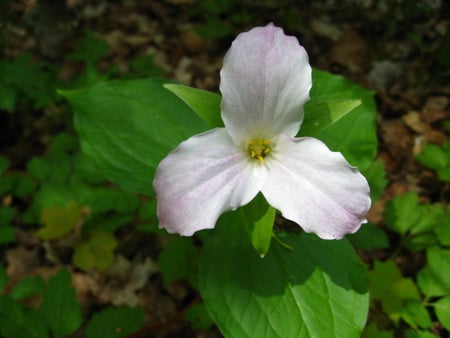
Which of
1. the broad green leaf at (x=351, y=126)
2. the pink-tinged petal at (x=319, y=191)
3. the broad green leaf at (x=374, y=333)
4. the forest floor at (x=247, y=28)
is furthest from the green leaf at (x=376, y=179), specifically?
the pink-tinged petal at (x=319, y=191)

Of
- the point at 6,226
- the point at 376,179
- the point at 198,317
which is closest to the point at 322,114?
the point at 376,179

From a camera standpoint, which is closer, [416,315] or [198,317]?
[416,315]

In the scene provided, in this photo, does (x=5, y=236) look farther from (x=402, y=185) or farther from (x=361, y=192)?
(x=402, y=185)

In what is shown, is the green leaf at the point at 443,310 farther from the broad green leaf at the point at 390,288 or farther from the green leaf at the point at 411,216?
the green leaf at the point at 411,216

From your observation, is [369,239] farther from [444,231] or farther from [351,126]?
[351,126]

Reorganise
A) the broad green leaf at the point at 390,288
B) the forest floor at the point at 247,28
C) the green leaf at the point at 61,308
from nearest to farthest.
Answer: the green leaf at the point at 61,308
the broad green leaf at the point at 390,288
the forest floor at the point at 247,28

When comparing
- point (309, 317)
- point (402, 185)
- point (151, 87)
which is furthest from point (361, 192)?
point (402, 185)
